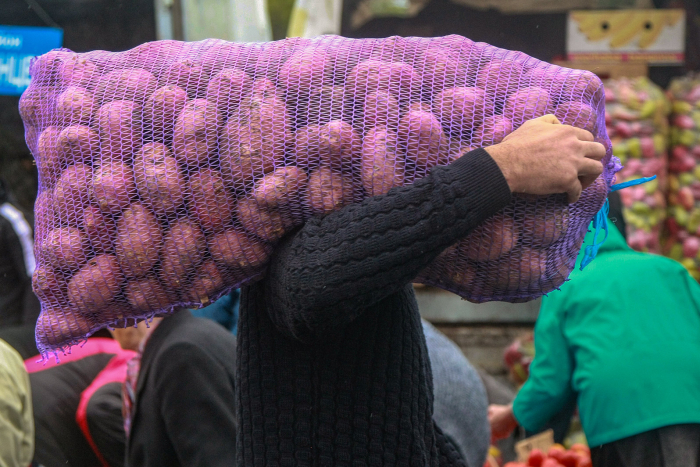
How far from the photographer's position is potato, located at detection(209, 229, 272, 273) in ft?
3.86

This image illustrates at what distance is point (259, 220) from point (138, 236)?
214 millimetres

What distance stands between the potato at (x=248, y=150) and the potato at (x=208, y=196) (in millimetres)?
21

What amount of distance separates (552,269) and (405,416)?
1.29ft

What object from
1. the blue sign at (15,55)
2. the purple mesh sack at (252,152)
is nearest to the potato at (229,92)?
the purple mesh sack at (252,152)

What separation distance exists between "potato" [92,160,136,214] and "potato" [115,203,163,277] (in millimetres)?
19

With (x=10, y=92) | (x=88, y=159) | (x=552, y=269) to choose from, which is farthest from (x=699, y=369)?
(x=10, y=92)

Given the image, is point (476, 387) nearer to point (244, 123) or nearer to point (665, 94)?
point (244, 123)

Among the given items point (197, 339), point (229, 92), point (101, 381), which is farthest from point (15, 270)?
point (229, 92)

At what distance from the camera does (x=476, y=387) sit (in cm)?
227

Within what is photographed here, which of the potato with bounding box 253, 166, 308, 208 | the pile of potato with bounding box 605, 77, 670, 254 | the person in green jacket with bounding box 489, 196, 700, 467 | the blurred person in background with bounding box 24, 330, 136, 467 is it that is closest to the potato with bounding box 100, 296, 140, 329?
the potato with bounding box 253, 166, 308, 208

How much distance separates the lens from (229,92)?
116 centimetres

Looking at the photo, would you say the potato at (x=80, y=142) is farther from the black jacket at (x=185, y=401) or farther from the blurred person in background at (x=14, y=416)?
the blurred person in background at (x=14, y=416)

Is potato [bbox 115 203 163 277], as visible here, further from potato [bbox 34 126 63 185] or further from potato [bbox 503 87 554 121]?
potato [bbox 503 87 554 121]

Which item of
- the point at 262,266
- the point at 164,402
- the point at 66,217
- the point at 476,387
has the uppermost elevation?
the point at 66,217
